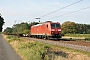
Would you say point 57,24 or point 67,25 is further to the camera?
point 67,25

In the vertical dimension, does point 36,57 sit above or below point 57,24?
below

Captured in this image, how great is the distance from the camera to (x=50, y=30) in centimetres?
3900

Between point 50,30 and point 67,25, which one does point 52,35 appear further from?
point 67,25

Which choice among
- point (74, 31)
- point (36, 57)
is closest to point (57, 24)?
point (36, 57)

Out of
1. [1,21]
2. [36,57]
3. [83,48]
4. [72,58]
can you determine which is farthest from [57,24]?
[1,21]

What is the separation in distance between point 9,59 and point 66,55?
6471mm

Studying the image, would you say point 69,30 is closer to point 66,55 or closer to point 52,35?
point 52,35

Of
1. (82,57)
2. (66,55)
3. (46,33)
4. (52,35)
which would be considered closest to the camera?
(82,57)

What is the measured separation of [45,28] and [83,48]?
21.4 meters

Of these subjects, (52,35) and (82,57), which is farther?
(52,35)

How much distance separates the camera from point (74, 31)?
11725 cm

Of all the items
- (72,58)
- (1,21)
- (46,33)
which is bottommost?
(72,58)

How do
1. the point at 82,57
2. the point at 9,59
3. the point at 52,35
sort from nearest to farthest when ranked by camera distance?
the point at 9,59 < the point at 82,57 < the point at 52,35

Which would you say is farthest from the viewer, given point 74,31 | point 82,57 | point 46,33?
point 74,31
